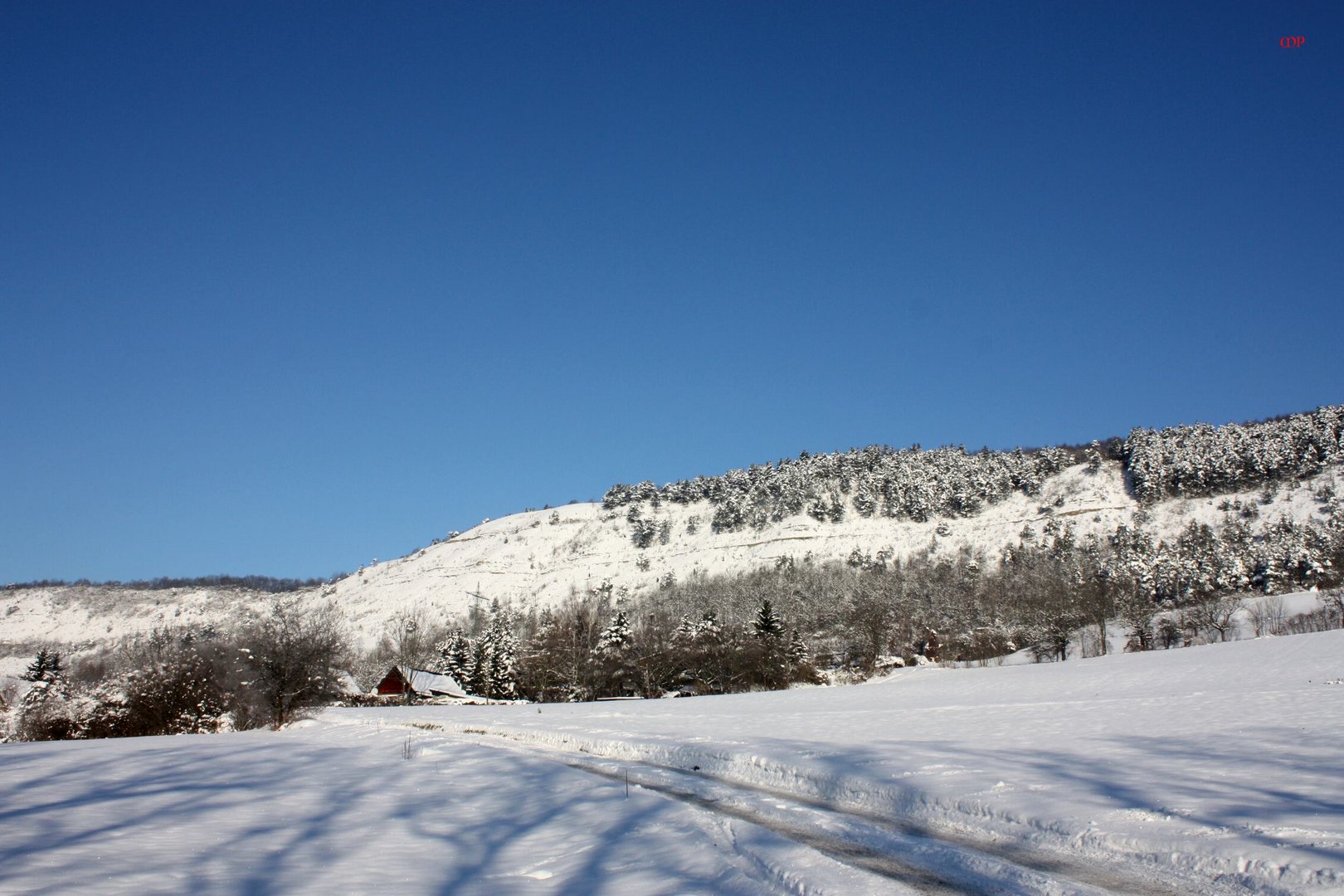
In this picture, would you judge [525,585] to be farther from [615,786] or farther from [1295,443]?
[615,786]

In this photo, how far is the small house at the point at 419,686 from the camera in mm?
73250

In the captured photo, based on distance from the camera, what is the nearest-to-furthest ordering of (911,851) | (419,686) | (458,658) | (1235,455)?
(911,851)
(458,658)
(419,686)
(1235,455)

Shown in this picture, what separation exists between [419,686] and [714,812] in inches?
3207

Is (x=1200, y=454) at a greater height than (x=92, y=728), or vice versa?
(x=1200, y=454)

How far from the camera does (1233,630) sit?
7944 centimetres

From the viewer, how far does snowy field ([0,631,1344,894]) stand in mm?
7547

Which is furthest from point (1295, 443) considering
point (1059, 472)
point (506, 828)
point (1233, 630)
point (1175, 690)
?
point (506, 828)

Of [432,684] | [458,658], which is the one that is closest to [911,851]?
[432,684]

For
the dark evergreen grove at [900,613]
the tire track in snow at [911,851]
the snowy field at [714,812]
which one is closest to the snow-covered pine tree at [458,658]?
the dark evergreen grove at [900,613]

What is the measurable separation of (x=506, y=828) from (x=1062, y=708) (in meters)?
24.5

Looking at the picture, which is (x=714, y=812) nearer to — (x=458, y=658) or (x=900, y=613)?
(x=458, y=658)

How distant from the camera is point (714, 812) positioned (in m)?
11.5

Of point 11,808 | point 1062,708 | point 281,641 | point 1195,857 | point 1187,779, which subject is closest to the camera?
point 1195,857

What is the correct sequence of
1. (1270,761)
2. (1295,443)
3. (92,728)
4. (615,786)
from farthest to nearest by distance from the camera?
(1295,443) < (92,728) < (615,786) < (1270,761)
